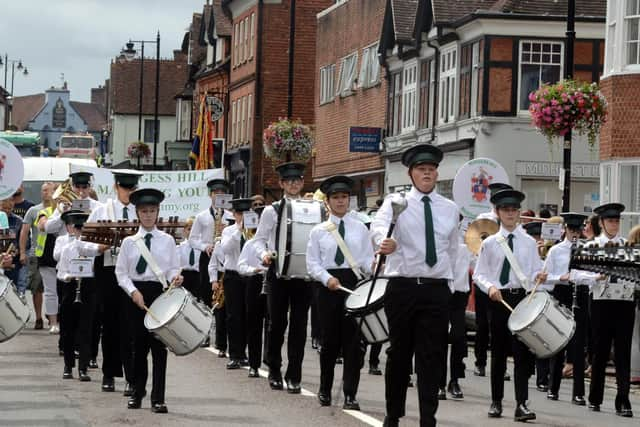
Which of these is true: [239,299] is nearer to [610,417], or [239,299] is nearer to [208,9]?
[610,417]

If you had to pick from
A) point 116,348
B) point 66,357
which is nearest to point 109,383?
point 116,348

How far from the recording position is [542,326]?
13094 mm

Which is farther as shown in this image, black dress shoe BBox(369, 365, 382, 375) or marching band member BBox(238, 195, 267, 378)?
black dress shoe BBox(369, 365, 382, 375)

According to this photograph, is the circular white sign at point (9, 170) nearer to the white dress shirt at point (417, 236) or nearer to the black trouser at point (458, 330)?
the black trouser at point (458, 330)

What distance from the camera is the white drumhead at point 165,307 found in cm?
1266

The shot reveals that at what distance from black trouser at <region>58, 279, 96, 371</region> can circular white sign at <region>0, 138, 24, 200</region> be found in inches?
107

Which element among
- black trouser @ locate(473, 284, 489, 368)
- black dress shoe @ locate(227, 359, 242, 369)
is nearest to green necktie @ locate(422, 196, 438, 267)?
black dress shoe @ locate(227, 359, 242, 369)

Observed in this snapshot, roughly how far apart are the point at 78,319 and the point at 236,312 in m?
2.46

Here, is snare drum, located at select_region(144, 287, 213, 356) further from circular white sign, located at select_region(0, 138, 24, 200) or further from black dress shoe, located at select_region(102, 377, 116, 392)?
circular white sign, located at select_region(0, 138, 24, 200)

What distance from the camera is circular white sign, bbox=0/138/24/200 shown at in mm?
18766

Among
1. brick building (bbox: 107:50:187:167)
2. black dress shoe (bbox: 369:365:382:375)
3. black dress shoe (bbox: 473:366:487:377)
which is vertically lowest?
black dress shoe (bbox: 473:366:487:377)

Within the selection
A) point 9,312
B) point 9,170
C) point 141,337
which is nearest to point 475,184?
point 9,170

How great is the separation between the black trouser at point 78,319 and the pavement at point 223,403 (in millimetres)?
250

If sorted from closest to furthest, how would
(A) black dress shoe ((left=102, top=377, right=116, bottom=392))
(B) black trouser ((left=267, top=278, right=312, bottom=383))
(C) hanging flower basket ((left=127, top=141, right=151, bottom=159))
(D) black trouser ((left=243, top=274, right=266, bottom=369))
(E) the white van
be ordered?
(A) black dress shoe ((left=102, top=377, right=116, bottom=392)) < (B) black trouser ((left=267, top=278, right=312, bottom=383)) < (D) black trouser ((left=243, top=274, right=266, bottom=369)) < (E) the white van < (C) hanging flower basket ((left=127, top=141, right=151, bottom=159))
